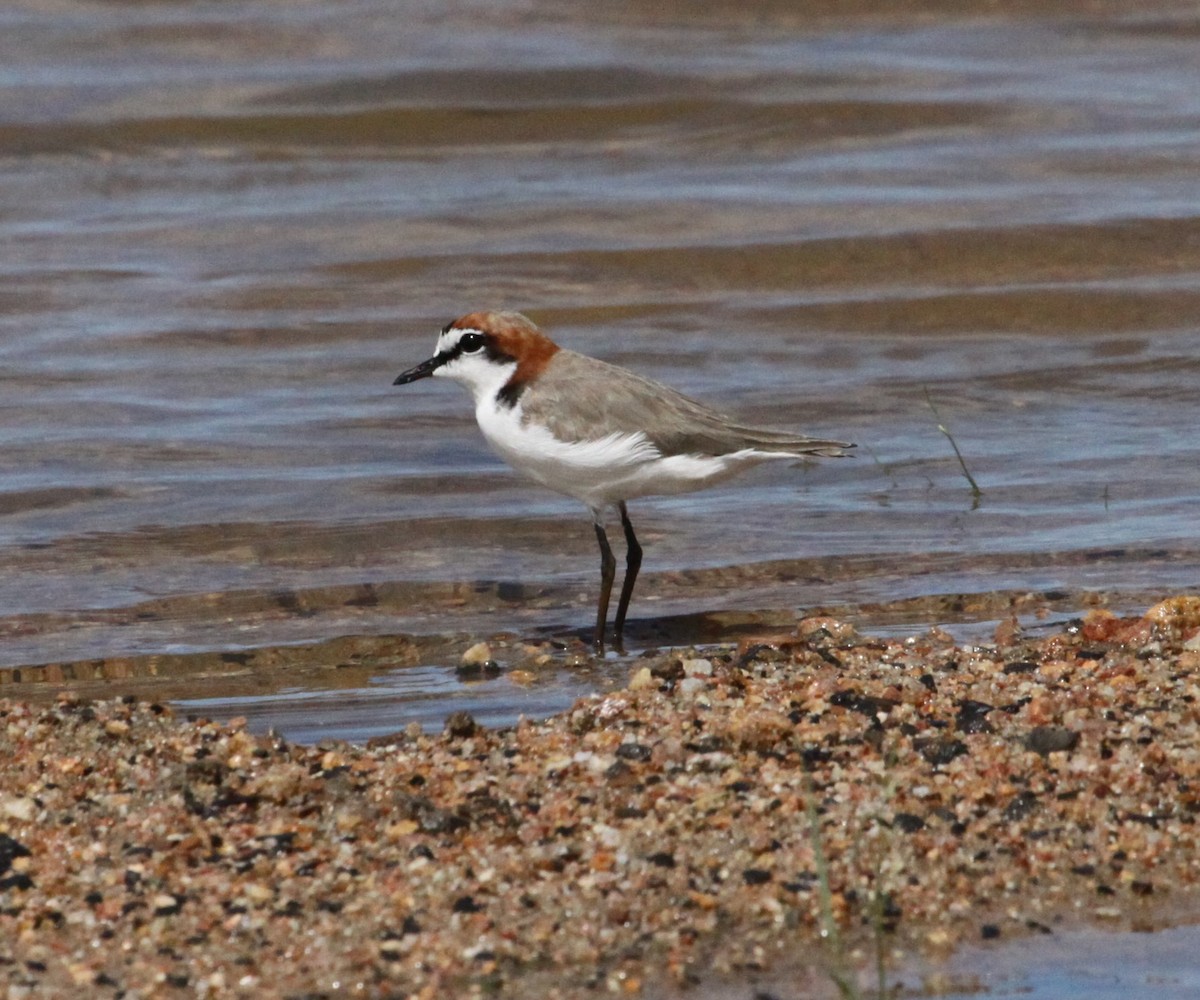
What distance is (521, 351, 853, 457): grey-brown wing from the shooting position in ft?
22.7

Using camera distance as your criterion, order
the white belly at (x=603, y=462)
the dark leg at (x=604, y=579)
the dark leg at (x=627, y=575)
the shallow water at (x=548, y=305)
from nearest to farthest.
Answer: the white belly at (x=603, y=462)
the dark leg at (x=604, y=579)
the dark leg at (x=627, y=575)
the shallow water at (x=548, y=305)

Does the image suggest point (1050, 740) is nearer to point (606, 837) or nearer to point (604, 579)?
point (606, 837)

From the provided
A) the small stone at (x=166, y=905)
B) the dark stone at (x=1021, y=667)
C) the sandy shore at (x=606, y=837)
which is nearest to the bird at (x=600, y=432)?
the dark stone at (x=1021, y=667)

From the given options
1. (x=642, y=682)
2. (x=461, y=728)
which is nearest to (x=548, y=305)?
(x=642, y=682)

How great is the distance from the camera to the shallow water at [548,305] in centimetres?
759

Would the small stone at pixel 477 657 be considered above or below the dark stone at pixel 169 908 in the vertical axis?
below

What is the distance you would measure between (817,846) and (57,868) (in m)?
1.70

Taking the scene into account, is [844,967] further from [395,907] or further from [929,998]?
[395,907]

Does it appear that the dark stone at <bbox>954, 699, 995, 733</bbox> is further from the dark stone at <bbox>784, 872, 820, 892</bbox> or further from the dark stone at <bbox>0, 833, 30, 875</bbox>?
the dark stone at <bbox>0, 833, 30, 875</bbox>

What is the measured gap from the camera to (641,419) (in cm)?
693

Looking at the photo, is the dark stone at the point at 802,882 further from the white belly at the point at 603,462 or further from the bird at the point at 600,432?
the white belly at the point at 603,462

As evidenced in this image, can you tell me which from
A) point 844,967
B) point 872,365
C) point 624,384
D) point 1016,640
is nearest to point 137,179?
point 872,365

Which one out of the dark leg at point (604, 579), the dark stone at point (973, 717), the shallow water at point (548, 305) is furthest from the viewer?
the shallow water at point (548, 305)

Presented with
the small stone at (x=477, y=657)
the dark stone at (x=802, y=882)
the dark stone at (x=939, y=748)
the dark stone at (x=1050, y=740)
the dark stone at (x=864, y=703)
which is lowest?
the small stone at (x=477, y=657)
